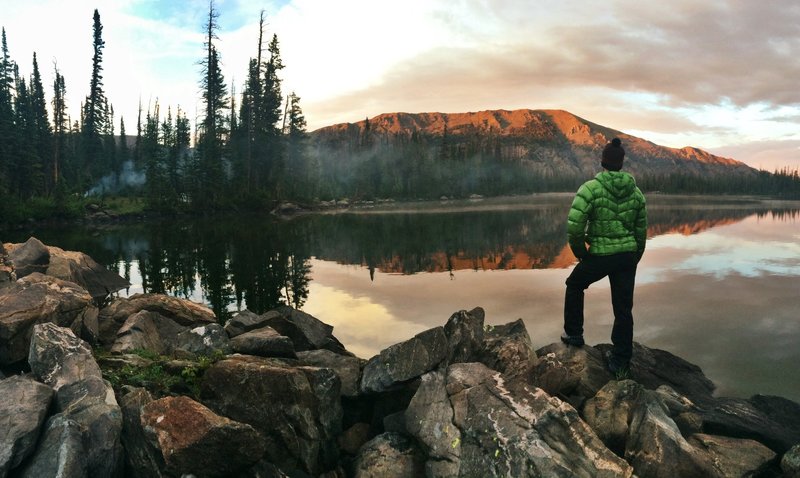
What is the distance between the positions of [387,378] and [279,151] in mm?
76138

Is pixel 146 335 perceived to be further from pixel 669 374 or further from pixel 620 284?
pixel 669 374

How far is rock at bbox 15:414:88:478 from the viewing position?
465cm

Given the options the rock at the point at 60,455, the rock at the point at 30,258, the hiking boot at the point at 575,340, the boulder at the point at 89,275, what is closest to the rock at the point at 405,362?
the hiking boot at the point at 575,340

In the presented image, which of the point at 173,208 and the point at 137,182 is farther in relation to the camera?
the point at 137,182

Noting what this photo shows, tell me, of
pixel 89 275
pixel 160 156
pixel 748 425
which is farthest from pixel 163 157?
pixel 748 425

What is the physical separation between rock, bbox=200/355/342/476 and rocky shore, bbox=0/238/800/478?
2 cm

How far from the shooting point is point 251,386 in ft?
19.6

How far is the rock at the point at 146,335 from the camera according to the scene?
818cm

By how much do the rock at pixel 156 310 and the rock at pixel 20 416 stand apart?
14.2 ft

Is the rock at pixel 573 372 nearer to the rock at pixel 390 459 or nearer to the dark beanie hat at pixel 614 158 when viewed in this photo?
the rock at pixel 390 459

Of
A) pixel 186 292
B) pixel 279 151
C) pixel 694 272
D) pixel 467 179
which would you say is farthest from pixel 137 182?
pixel 467 179

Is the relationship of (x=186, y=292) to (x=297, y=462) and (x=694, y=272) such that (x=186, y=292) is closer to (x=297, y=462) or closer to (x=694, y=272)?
(x=297, y=462)

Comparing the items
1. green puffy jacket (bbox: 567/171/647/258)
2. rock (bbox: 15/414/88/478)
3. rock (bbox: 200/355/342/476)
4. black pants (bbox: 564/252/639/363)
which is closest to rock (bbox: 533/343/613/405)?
black pants (bbox: 564/252/639/363)

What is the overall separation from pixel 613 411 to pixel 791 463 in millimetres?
1810
